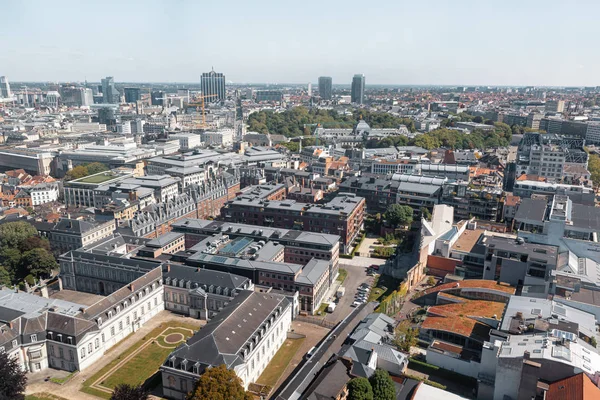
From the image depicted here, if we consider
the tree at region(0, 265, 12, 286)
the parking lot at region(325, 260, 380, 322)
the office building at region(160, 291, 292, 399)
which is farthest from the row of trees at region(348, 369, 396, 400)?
the tree at region(0, 265, 12, 286)

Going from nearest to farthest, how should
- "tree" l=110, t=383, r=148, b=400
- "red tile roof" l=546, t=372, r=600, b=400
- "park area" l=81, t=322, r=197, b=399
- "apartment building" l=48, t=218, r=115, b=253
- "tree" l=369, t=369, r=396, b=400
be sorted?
"red tile roof" l=546, t=372, r=600, b=400 < "tree" l=110, t=383, r=148, b=400 < "tree" l=369, t=369, r=396, b=400 < "park area" l=81, t=322, r=197, b=399 < "apartment building" l=48, t=218, r=115, b=253

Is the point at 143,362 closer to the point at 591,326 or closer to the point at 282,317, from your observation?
the point at 282,317

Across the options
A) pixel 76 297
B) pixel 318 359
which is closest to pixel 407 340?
pixel 318 359

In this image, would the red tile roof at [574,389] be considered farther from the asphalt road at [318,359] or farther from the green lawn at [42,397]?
the green lawn at [42,397]

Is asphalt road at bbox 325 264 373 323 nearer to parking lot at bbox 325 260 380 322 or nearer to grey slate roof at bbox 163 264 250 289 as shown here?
parking lot at bbox 325 260 380 322

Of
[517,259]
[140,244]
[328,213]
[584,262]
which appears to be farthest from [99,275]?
[584,262]

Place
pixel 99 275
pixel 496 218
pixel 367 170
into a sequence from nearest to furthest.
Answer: pixel 99 275, pixel 496 218, pixel 367 170

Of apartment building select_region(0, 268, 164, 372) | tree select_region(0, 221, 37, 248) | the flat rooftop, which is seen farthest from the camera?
tree select_region(0, 221, 37, 248)
